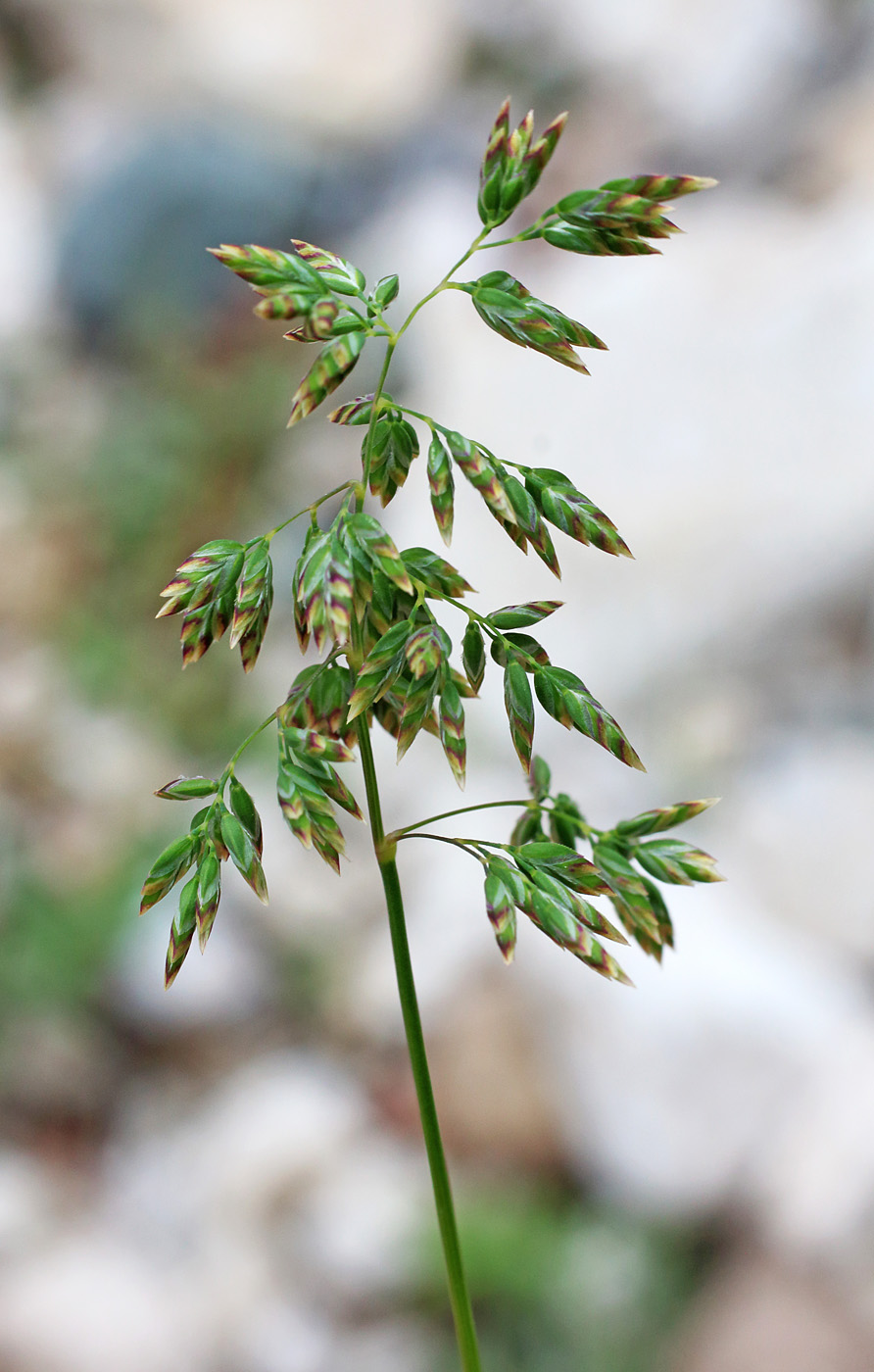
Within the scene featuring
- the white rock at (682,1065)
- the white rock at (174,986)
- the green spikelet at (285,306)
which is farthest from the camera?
the white rock at (174,986)

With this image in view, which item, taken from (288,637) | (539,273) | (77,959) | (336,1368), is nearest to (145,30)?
(539,273)

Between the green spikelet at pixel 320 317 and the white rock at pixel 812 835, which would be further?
the white rock at pixel 812 835

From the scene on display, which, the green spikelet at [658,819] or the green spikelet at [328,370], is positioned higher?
the green spikelet at [328,370]

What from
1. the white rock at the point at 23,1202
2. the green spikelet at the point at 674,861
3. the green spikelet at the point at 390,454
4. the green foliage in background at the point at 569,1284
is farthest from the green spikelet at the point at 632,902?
the white rock at the point at 23,1202

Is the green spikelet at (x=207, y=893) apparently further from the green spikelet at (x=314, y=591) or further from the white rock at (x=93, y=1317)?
the white rock at (x=93, y=1317)

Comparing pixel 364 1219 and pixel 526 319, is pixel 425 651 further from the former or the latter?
pixel 364 1219

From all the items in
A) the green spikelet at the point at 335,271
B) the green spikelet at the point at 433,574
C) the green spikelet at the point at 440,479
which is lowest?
the green spikelet at the point at 433,574

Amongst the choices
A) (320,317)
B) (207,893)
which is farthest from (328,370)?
(207,893)
